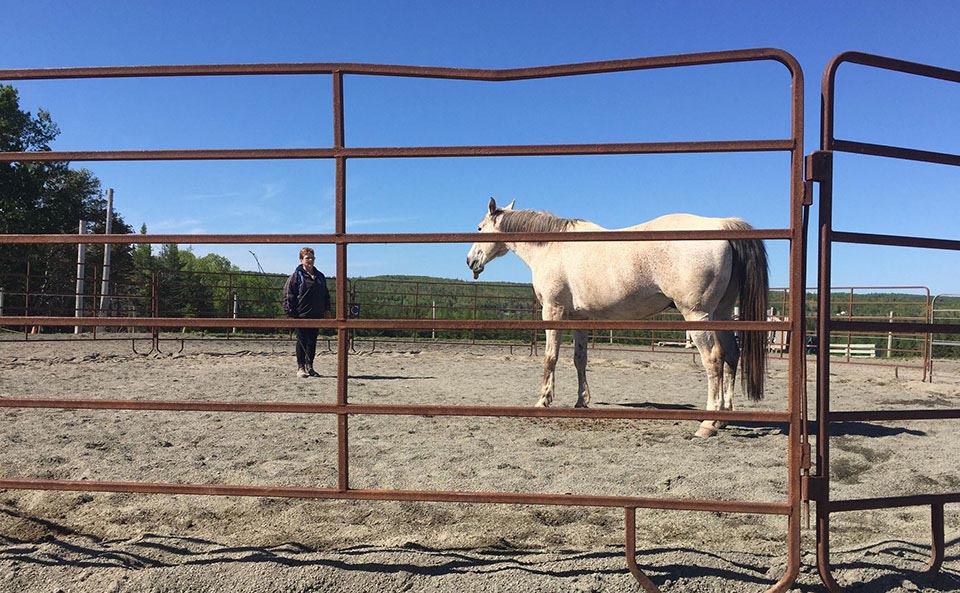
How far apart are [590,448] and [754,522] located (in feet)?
4.75

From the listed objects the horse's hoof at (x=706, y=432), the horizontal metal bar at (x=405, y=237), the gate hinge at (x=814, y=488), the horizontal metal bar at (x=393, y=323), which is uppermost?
the horizontal metal bar at (x=405, y=237)

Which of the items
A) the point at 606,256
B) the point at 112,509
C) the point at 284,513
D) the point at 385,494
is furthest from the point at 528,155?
the point at 606,256

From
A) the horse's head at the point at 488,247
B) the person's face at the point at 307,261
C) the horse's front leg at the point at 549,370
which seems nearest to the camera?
the horse's front leg at the point at 549,370

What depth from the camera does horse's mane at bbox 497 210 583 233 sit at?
223 inches

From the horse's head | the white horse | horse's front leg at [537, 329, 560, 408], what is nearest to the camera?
the white horse

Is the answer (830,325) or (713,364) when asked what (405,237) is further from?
(713,364)

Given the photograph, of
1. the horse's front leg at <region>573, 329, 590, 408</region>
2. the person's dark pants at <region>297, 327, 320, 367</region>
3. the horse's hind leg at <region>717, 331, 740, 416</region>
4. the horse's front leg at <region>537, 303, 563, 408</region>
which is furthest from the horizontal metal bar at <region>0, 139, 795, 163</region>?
the person's dark pants at <region>297, 327, 320, 367</region>

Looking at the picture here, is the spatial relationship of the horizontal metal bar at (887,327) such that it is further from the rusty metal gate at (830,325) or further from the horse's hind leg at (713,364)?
the horse's hind leg at (713,364)


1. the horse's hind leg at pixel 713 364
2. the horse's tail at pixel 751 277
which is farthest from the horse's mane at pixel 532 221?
the horse's hind leg at pixel 713 364

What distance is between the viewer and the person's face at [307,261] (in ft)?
24.5

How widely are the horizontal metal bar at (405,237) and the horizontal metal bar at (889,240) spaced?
0.20 metres

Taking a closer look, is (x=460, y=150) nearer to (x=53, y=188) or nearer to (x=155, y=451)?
(x=155, y=451)

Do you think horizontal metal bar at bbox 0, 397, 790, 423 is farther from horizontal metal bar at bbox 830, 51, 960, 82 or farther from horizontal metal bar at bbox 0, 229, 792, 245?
horizontal metal bar at bbox 830, 51, 960, 82

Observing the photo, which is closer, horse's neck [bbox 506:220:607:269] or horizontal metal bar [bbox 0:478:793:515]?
horizontal metal bar [bbox 0:478:793:515]
